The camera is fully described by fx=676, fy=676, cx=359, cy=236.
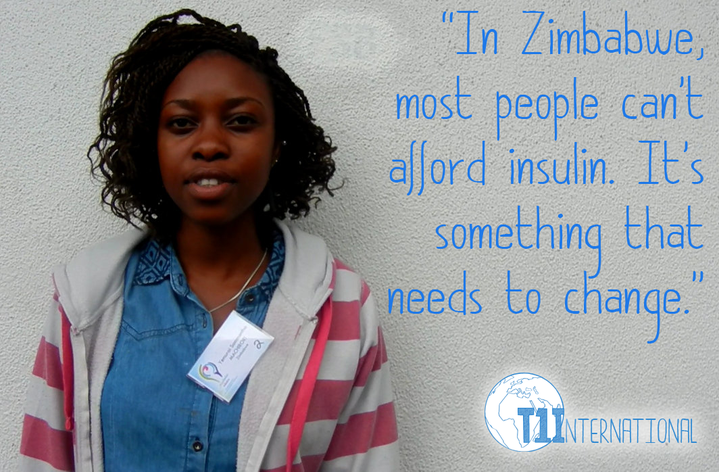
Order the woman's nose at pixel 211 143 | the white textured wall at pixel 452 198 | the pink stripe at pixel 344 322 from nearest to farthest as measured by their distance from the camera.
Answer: the woman's nose at pixel 211 143 → the pink stripe at pixel 344 322 → the white textured wall at pixel 452 198

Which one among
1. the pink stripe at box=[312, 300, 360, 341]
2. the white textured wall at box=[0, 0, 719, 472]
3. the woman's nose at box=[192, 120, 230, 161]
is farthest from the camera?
the white textured wall at box=[0, 0, 719, 472]

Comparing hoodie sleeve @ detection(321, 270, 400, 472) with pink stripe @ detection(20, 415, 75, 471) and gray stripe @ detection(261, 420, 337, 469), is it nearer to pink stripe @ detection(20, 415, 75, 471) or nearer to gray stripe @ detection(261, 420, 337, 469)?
gray stripe @ detection(261, 420, 337, 469)

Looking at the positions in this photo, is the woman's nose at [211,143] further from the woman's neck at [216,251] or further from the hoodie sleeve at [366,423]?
the hoodie sleeve at [366,423]

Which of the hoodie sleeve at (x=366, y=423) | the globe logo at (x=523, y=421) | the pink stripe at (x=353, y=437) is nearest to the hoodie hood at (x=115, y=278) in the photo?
the hoodie sleeve at (x=366, y=423)

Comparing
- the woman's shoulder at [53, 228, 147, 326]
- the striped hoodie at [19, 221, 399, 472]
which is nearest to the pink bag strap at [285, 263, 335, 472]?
the striped hoodie at [19, 221, 399, 472]

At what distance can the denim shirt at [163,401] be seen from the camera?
1.08 metres

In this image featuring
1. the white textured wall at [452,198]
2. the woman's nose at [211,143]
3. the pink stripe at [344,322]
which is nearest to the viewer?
the woman's nose at [211,143]

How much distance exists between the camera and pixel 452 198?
1438mm

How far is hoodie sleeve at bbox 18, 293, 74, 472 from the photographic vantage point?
1143 mm

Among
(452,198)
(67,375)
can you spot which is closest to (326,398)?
(67,375)

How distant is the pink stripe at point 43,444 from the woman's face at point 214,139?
0.44 m

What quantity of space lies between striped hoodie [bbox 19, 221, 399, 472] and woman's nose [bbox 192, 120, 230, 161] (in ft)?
0.77

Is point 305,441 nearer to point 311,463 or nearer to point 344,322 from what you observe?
point 311,463

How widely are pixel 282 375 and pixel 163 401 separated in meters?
0.19
